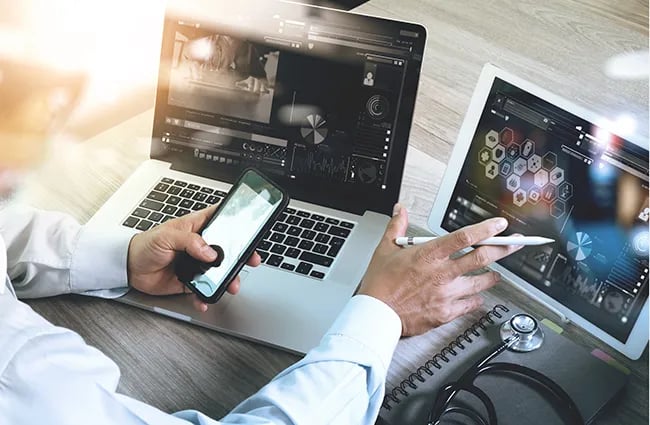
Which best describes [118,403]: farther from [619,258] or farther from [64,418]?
[619,258]

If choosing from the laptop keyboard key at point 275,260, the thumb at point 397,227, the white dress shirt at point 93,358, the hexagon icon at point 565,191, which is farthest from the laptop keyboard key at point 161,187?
the hexagon icon at point 565,191

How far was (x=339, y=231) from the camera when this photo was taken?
1.25 m

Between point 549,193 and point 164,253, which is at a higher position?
point 549,193

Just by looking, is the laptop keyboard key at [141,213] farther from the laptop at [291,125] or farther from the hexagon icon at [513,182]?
the hexagon icon at [513,182]

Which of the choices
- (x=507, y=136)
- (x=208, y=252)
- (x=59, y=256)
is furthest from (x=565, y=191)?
(x=59, y=256)

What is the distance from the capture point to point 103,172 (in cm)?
140

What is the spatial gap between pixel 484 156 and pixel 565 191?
0.41 feet

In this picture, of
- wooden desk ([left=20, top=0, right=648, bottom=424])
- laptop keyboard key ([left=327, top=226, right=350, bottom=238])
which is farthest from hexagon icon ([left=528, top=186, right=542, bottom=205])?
laptop keyboard key ([left=327, top=226, right=350, bottom=238])

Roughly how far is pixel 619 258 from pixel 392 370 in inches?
11.9

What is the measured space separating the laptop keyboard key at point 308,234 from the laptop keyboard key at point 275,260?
6cm

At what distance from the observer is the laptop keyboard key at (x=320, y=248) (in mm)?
1211

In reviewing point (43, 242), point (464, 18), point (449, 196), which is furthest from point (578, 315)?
point (464, 18)

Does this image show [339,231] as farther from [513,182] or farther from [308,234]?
[513,182]

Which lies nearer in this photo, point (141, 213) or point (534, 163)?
point (534, 163)
